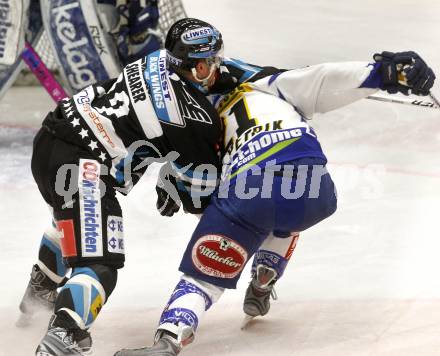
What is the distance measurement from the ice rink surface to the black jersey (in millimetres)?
489

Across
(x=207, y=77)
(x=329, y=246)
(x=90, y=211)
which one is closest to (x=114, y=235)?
(x=90, y=211)

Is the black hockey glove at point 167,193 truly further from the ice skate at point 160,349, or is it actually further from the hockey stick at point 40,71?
the hockey stick at point 40,71

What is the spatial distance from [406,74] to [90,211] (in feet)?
2.60

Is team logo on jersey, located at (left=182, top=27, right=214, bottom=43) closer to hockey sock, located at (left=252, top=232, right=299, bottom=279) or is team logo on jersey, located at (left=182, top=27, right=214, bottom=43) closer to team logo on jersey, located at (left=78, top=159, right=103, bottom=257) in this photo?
team logo on jersey, located at (left=78, top=159, right=103, bottom=257)

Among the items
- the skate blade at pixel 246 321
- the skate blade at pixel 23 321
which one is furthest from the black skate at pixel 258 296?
the skate blade at pixel 23 321

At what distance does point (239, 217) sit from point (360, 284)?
0.82 m

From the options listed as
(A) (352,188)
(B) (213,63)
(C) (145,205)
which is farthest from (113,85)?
(A) (352,188)

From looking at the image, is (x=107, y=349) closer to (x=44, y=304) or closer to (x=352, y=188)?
(x=44, y=304)

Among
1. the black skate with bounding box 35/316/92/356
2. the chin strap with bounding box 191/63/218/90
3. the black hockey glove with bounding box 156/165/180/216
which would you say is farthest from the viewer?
the black hockey glove with bounding box 156/165/180/216

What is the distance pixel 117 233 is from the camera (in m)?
2.40

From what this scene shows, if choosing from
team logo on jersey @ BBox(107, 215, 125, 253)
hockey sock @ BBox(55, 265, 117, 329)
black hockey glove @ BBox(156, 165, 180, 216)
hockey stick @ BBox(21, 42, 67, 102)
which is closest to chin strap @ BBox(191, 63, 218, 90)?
black hockey glove @ BBox(156, 165, 180, 216)

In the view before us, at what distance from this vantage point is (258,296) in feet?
9.03

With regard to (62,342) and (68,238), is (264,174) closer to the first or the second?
(68,238)

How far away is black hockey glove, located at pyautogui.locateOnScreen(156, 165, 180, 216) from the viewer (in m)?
2.64
